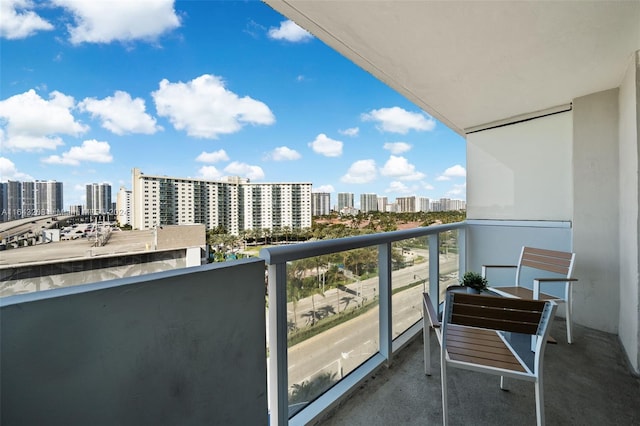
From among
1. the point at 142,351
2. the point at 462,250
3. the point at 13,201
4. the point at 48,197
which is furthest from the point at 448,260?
the point at 48,197

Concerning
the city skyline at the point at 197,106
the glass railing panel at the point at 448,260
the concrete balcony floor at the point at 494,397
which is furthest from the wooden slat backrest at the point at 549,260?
the city skyline at the point at 197,106

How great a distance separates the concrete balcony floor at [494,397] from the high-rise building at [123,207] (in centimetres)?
593

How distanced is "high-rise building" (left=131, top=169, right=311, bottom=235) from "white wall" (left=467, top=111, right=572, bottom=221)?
25.1 feet

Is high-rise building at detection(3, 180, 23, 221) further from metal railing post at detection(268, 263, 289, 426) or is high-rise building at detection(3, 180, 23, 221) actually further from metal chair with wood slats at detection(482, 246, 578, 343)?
metal chair with wood slats at detection(482, 246, 578, 343)

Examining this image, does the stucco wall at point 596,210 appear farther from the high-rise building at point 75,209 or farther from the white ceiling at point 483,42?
the high-rise building at point 75,209

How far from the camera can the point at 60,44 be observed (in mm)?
9914

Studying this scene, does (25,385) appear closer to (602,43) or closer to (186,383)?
(186,383)

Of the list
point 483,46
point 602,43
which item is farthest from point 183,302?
point 602,43

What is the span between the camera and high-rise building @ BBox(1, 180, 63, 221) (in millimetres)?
2518

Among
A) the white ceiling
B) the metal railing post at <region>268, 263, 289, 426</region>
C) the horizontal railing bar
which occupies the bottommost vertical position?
the metal railing post at <region>268, 263, 289, 426</region>

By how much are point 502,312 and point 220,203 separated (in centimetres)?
1077

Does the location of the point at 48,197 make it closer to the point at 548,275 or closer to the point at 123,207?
the point at 123,207

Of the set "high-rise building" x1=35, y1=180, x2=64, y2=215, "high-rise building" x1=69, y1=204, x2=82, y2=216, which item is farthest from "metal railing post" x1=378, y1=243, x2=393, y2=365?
"high-rise building" x1=69, y1=204, x2=82, y2=216

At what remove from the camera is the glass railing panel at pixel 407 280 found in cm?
235
